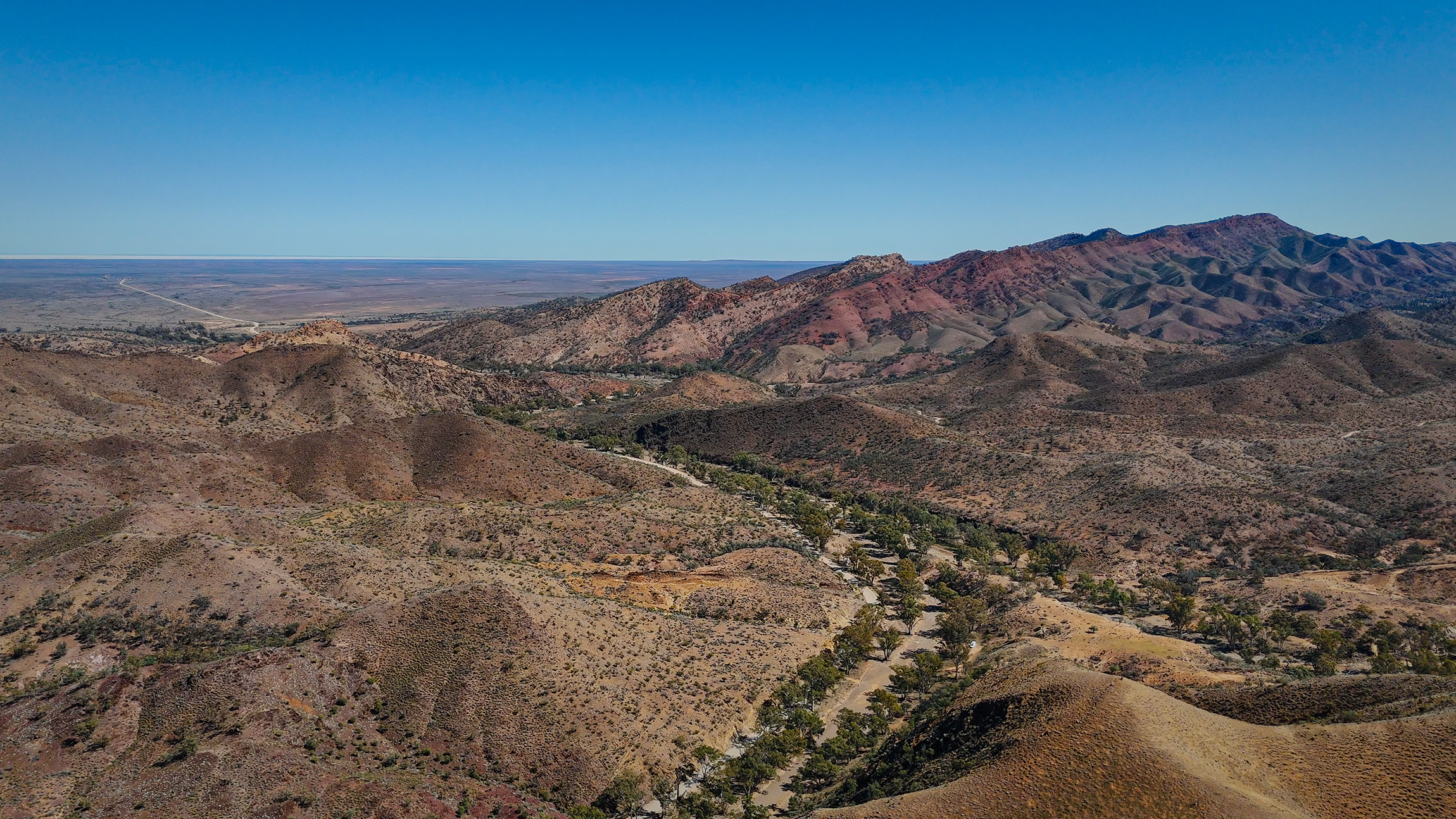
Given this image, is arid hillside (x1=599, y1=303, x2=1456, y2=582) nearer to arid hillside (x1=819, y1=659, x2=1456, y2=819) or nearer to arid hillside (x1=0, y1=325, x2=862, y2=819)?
arid hillside (x1=0, y1=325, x2=862, y2=819)

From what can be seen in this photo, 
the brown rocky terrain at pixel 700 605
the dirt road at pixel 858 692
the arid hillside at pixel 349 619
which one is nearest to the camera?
the brown rocky terrain at pixel 700 605

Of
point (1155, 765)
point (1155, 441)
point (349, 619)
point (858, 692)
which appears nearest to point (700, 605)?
point (858, 692)

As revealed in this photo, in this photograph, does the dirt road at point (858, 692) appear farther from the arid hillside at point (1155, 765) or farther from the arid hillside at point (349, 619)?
the arid hillside at point (1155, 765)

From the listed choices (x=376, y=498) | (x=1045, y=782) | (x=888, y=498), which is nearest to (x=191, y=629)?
(x=376, y=498)

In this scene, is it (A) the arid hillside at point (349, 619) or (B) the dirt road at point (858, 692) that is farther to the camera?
(B) the dirt road at point (858, 692)

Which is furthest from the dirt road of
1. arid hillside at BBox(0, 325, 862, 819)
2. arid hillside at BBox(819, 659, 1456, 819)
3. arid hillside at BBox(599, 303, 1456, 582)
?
arid hillside at BBox(599, 303, 1456, 582)

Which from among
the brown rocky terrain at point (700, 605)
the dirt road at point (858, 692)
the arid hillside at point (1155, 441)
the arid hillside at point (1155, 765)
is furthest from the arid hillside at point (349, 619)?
the arid hillside at point (1155, 441)

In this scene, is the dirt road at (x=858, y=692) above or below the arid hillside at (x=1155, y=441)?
below

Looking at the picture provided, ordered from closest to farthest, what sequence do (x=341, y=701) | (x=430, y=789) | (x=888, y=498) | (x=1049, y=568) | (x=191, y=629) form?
1. (x=430, y=789)
2. (x=341, y=701)
3. (x=191, y=629)
4. (x=1049, y=568)
5. (x=888, y=498)

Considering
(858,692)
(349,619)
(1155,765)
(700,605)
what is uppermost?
(1155,765)

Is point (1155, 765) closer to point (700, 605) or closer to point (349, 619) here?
point (700, 605)

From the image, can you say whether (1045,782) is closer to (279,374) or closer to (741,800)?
(741,800)
